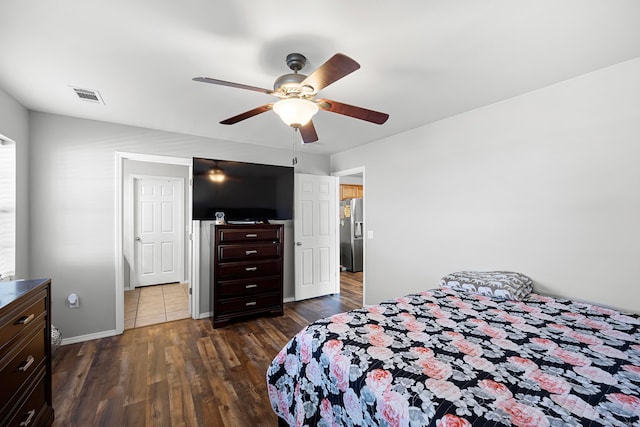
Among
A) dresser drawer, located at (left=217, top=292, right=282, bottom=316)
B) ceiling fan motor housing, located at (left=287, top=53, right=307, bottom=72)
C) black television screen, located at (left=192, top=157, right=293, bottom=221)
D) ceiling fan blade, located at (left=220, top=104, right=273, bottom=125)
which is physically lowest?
dresser drawer, located at (left=217, top=292, right=282, bottom=316)

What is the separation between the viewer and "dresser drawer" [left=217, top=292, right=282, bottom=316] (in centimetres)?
338

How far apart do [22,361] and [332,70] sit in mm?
2223

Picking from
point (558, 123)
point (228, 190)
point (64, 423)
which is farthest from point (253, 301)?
point (558, 123)

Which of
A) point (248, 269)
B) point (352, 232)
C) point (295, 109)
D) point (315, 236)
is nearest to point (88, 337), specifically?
point (248, 269)

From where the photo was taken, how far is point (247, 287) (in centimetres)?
354

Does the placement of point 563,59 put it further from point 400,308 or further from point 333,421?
point 333,421

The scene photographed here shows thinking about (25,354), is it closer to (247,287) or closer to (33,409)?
(33,409)

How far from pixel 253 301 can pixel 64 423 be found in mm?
1962

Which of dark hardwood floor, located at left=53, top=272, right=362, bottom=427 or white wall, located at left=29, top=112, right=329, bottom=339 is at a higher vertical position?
white wall, located at left=29, top=112, right=329, bottom=339

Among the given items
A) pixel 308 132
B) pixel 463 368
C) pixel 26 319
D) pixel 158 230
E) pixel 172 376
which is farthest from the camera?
pixel 158 230

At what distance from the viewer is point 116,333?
3.15 m

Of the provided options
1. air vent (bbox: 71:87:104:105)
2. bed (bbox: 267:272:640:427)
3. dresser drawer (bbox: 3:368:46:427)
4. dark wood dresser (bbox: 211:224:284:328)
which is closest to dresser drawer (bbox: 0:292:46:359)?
dresser drawer (bbox: 3:368:46:427)

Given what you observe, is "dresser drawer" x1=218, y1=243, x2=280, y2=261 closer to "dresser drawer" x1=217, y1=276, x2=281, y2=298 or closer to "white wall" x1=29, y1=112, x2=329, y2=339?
A: "dresser drawer" x1=217, y1=276, x2=281, y2=298

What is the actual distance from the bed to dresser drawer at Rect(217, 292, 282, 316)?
6.26 feet
